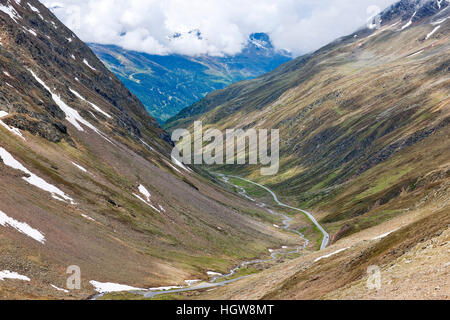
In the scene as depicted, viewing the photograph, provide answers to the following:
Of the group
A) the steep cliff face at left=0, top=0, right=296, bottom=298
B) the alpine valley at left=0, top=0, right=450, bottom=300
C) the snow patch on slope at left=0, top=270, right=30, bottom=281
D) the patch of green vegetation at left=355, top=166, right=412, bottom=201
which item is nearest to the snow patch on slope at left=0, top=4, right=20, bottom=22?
the steep cliff face at left=0, top=0, right=296, bottom=298

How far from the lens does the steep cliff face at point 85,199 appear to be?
2594 inches

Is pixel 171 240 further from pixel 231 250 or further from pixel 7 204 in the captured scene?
pixel 7 204

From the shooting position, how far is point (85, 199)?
91312mm

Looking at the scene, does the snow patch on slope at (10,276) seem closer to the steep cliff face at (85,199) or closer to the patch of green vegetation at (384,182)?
the steep cliff face at (85,199)

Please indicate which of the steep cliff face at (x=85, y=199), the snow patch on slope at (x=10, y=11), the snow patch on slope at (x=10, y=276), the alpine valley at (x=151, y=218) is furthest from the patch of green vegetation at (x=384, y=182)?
the snow patch on slope at (x=10, y=11)

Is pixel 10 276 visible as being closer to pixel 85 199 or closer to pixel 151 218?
pixel 85 199

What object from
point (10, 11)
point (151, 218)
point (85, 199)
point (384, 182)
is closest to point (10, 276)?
point (85, 199)

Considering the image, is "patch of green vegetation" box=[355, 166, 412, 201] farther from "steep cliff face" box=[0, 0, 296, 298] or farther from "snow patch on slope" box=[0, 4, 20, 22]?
"snow patch on slope" box=[0, 4, 20, 22]

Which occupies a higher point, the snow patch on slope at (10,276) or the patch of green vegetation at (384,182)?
the patch of green vegetation at (384,182)

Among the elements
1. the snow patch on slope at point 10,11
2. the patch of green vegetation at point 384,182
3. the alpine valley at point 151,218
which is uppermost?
the snow patch on slope at point 10,11

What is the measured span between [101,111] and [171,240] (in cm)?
8191

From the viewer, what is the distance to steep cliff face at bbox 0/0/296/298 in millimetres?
65875
